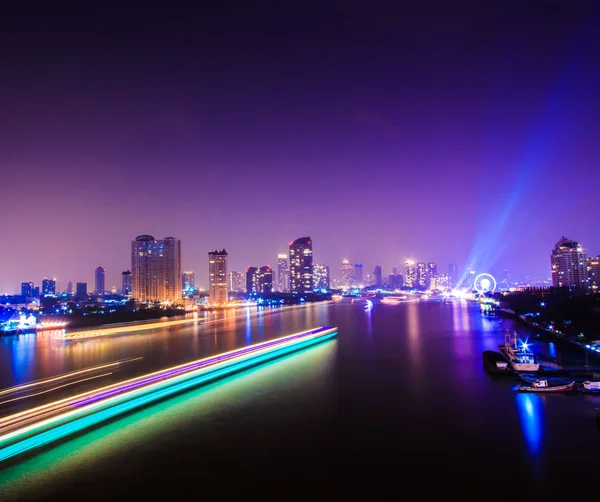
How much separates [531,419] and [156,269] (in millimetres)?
48062

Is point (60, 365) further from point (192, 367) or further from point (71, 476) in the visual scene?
point (71, 476)

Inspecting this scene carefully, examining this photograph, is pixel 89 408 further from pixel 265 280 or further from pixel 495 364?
pixel 265 280

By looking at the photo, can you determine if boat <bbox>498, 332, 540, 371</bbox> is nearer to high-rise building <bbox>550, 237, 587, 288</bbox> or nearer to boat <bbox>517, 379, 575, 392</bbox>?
boat <bbox>517, 379, 575, 392</bbox>

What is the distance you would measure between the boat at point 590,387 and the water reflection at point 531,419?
3.05 ft

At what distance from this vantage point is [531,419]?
21.9ft

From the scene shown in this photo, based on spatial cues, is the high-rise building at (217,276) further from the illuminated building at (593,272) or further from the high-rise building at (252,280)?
the illuminated building at (593,272)

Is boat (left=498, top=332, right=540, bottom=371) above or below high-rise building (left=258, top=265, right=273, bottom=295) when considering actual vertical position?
below

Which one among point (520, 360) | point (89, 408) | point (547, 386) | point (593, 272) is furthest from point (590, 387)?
point (593, 272)

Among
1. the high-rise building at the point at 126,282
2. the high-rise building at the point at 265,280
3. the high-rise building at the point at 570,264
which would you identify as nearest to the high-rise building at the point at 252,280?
the high-rise building at the point at 265,280

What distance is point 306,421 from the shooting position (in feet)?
22.0

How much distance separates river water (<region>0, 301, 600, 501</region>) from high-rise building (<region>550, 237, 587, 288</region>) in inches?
1634

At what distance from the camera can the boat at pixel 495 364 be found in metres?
9.86

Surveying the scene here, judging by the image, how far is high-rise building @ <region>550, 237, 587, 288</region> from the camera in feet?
143

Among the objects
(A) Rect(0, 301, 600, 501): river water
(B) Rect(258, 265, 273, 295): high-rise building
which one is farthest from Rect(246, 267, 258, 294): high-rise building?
(A) Rect(0, 301, 600, 501): river water
